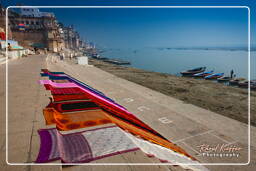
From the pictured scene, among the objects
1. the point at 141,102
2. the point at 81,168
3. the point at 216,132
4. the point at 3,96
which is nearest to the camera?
the point at 81,168

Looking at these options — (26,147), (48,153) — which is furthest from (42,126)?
(48,153)

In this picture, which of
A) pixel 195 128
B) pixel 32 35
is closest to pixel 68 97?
pixel 195 128

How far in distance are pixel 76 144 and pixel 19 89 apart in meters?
5.18

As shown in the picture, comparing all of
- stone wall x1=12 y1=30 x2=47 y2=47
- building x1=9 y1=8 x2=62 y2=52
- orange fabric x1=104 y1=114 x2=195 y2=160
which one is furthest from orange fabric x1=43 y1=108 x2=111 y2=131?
stone wall x1=12 y1=30 x2=47 y2=47

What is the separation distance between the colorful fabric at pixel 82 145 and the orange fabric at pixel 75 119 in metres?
0.23

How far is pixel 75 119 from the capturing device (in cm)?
376

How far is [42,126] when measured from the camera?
3477mm

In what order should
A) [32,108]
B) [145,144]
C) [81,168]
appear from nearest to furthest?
1. [81,168]
2. [145,144]
3. [32,108]

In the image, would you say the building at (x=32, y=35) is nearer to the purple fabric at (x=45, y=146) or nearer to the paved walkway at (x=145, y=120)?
the paved walkway at (x=145, y=120)

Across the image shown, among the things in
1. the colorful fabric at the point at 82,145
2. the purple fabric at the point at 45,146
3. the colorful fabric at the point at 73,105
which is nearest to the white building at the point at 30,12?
the colorful fabric at the point at 73,105

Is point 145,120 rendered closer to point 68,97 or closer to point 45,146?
point 68,97

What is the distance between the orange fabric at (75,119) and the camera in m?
3.52

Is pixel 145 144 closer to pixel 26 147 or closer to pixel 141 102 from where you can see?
pixel 26 147

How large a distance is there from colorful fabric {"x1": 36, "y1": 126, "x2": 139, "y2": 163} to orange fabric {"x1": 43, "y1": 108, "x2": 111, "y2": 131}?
0.23 metres
